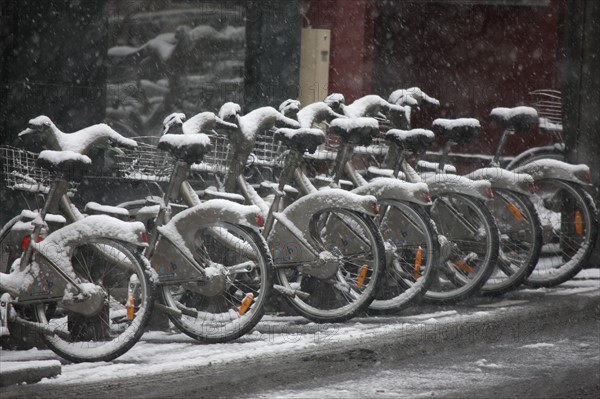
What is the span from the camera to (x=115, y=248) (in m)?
7.84

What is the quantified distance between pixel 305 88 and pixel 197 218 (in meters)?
5.13

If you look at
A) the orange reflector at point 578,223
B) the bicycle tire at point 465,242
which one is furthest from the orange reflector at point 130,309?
the orange reflector at point 578,223

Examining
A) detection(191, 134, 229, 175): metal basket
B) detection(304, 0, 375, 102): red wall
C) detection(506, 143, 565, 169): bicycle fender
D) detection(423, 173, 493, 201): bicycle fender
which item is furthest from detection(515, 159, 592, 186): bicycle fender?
detection(304, 0, 375, 102): red wall

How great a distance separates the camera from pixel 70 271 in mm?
7711

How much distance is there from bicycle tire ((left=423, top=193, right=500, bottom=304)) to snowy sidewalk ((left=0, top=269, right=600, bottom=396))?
0.15 m

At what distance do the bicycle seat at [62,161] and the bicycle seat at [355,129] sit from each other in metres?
2.37

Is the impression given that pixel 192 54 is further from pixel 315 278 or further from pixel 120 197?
pixel 315 278

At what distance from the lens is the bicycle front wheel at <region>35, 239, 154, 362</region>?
7719 mm

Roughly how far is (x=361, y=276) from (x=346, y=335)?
2.20 feet

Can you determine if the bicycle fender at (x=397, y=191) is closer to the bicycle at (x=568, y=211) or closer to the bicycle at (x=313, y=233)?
the bicycle at (x=313, y=233)

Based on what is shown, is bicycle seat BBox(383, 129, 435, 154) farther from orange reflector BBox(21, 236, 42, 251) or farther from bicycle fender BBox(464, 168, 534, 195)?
orange reflector BBox(21, 236, 42, 251)

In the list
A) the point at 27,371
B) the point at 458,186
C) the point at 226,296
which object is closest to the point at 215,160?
the point at 226,296

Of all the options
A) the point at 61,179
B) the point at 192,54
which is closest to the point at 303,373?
the point at 61,179

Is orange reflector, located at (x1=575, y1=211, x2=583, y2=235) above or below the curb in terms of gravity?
above
